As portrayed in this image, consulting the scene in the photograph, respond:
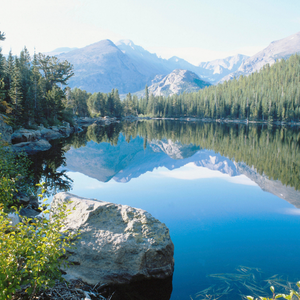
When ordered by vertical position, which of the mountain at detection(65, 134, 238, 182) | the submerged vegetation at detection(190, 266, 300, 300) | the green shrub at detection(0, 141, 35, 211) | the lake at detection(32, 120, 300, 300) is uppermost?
Answer: the green shrub at detection(0, 141, 35, 211)

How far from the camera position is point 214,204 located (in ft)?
39.2

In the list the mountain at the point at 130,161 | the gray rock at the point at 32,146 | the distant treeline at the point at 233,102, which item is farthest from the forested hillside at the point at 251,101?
the gray rock at the point at 32,146

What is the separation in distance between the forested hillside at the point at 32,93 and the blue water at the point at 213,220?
13.6 meters

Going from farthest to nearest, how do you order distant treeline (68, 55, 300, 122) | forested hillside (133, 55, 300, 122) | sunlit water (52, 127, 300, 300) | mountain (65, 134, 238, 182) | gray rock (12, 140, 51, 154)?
forested hillside (133, 55, 300, 122)
distant treeline (68, 55, 300, 122)
gray rock (12, 140, 51, 154)
mountain (65, 134, 238, 182)
sunlit water (52, 127, 300, 300)

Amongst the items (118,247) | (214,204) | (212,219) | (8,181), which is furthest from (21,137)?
(118,247)

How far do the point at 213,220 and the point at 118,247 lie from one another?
5.54 meters

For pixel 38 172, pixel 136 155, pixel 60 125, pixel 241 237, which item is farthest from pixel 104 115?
pixel 241 237

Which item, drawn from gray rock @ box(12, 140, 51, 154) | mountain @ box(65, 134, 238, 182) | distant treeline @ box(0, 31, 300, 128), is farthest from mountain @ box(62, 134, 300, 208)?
distant treeline @ box(0, 31, 300, 128)

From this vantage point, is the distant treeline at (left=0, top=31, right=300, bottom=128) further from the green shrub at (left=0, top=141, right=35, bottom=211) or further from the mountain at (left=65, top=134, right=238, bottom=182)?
the green shrub at (left=0, top=141, right=35, bottom=211)

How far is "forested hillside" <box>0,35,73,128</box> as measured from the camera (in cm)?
3453

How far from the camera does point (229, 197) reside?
13.1 m

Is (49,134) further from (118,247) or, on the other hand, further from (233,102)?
(233,102)

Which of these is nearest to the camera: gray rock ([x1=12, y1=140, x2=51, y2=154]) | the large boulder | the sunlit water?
the sunlit water

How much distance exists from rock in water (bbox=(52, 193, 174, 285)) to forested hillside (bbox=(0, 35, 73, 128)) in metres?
18.0
